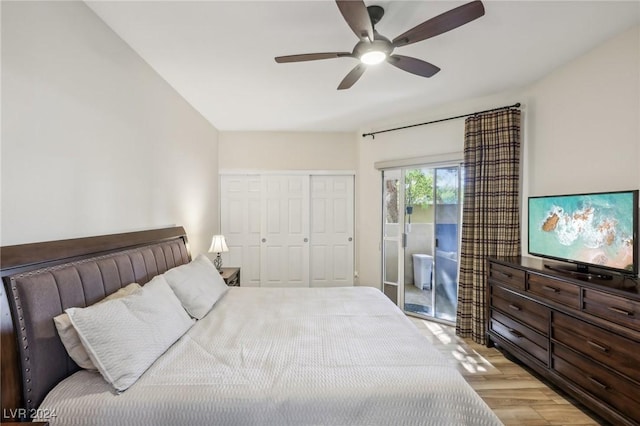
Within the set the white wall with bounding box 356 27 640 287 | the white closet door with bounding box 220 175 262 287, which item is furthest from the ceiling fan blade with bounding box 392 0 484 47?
the white closet door with bounding box 220 175 262 287

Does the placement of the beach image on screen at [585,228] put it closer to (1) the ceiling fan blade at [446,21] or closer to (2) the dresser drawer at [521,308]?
(2) the dresser drawer at [521,308]

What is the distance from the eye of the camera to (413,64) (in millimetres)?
1889

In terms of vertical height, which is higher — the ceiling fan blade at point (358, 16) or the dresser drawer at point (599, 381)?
the ceiling fan blade at point (358, 16)

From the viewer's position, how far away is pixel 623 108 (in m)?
2.05

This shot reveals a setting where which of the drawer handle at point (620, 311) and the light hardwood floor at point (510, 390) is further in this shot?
the light hardwood floor at point (510, 390)

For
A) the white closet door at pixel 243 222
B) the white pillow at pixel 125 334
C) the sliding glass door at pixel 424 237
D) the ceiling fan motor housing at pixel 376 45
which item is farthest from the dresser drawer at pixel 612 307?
the white closet door at pixel 243 222

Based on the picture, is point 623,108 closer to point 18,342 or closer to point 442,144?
point 442,144

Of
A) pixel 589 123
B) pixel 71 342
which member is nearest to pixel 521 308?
pixel 589 123

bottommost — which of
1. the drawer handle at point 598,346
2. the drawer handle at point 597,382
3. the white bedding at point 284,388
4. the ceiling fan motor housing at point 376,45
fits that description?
the drawer handle at point 597,382

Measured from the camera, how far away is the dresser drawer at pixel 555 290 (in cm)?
195

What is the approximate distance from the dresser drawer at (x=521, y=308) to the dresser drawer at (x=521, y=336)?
5 centimetres

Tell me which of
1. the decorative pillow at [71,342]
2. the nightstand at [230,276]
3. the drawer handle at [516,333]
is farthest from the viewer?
the nightstand at [230,276]

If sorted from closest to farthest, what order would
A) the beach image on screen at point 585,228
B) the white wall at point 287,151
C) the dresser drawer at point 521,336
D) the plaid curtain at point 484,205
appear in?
the beach image on screen at point 585,228, the dresser drawer at point 521,336, the plaid curtain at point 484,205, the white wall at point 287,151

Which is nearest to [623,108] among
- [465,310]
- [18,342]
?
[465,310]
